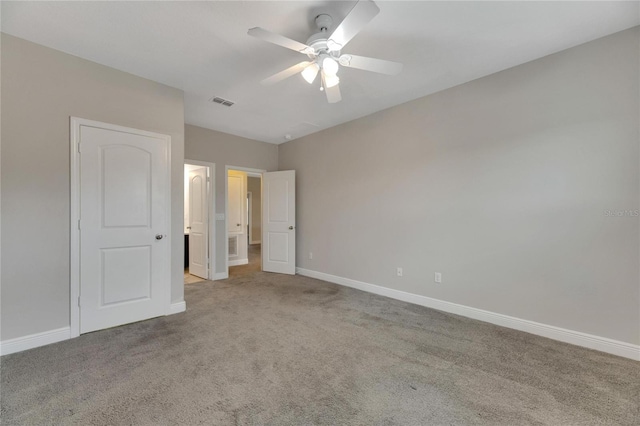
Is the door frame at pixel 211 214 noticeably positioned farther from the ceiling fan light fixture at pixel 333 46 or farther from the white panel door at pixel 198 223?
the ceiling fan light fixture at pixel 333 46

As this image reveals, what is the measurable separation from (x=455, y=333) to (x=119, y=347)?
3.18m

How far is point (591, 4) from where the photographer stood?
6.35 ft

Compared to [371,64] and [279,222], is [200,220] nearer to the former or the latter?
[279,222]

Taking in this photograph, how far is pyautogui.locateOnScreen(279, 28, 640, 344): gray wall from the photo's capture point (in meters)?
2.27

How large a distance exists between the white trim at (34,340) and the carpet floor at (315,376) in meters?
0.11

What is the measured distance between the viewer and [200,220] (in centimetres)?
491

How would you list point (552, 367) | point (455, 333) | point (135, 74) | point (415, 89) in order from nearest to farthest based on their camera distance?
point (552, 367) → point (455, 333) → point (135, 74) → point (415, 89)

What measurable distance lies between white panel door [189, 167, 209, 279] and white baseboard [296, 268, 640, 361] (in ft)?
9.36

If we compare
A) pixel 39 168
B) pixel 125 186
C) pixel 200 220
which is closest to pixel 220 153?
pixel 200 220

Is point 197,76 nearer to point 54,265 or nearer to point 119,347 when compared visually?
point 54,265

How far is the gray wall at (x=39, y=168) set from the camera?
2256 mm

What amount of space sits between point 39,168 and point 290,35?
254 centimetres

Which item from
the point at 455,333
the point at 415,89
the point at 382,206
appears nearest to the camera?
the point at 455,333

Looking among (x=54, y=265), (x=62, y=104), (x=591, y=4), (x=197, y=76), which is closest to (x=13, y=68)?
(x=62, y=104)
